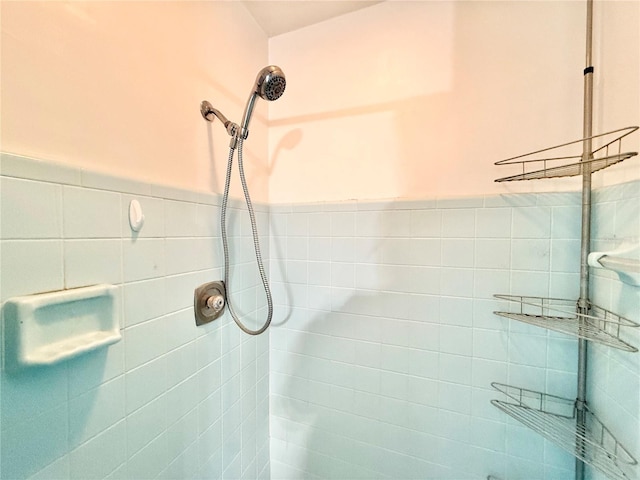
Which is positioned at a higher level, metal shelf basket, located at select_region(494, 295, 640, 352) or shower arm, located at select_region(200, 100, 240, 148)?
shower arm, located at select_region(200, 100, 240, 148)

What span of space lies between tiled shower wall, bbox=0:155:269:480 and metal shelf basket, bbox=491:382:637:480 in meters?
1.02

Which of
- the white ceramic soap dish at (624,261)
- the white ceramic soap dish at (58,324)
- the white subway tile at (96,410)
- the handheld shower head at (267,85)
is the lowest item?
the white subway tile at (96,410)

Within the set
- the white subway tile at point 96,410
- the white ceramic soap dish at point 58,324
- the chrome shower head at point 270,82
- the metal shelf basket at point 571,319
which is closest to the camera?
the white ceramic soap dish at point 58,324

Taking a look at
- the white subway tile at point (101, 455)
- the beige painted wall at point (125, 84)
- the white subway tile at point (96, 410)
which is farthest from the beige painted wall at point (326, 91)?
the white subway tile at point (101, 455)

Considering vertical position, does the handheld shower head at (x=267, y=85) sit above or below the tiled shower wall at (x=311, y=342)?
above

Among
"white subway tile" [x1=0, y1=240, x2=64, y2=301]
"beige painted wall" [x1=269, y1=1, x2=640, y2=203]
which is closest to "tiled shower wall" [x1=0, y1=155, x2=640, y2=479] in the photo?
"white subway tile" [x1=0, y1=240, x2=64, y2=301]

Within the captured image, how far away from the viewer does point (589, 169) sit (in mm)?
730

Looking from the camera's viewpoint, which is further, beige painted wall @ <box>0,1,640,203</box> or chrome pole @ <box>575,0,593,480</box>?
chrome pole @ <box>575,0,593,480</box>

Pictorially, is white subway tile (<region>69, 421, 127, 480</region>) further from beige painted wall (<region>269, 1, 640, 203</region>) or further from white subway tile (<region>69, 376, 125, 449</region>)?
beige painted wall (<region>269, 1, 640, 203</region>)

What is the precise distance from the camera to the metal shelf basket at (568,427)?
653 mm

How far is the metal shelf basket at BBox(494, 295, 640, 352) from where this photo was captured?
64 centimetres

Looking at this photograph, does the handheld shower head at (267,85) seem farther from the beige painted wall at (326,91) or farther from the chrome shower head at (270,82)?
the beige painted wall at (326,91)

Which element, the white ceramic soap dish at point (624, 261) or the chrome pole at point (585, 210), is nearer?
the white ceramic soap dish at point (624, 261)

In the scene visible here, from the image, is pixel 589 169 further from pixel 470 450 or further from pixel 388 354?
pixel 470 450
